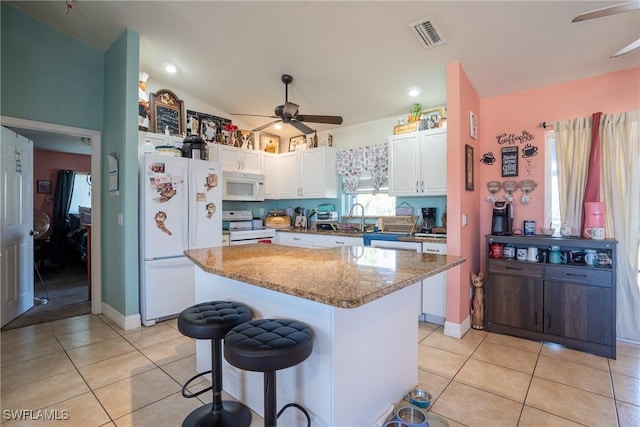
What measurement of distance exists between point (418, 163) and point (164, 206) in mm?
2854

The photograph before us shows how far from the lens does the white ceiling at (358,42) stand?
233 centimetres

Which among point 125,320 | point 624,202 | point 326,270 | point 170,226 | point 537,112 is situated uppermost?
point 537,112

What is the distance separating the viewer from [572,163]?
114 inches

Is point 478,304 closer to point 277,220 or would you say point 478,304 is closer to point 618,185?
point 618,185

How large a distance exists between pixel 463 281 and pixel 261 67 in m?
3.15

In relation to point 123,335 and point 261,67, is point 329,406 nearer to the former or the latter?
point 123,335

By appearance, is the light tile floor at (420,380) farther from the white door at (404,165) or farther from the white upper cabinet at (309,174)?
the white upper cabinet at (309,174)

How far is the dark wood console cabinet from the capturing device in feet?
8.20

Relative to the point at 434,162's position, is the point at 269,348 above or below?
below

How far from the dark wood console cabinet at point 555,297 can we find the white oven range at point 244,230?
288 centimetres

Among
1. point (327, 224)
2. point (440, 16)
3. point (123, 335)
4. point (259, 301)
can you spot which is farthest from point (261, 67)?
point (123, 335)

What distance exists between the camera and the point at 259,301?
5.74 feet

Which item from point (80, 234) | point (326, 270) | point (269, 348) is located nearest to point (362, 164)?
point (326, 270)

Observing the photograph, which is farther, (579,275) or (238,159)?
(238,159)
